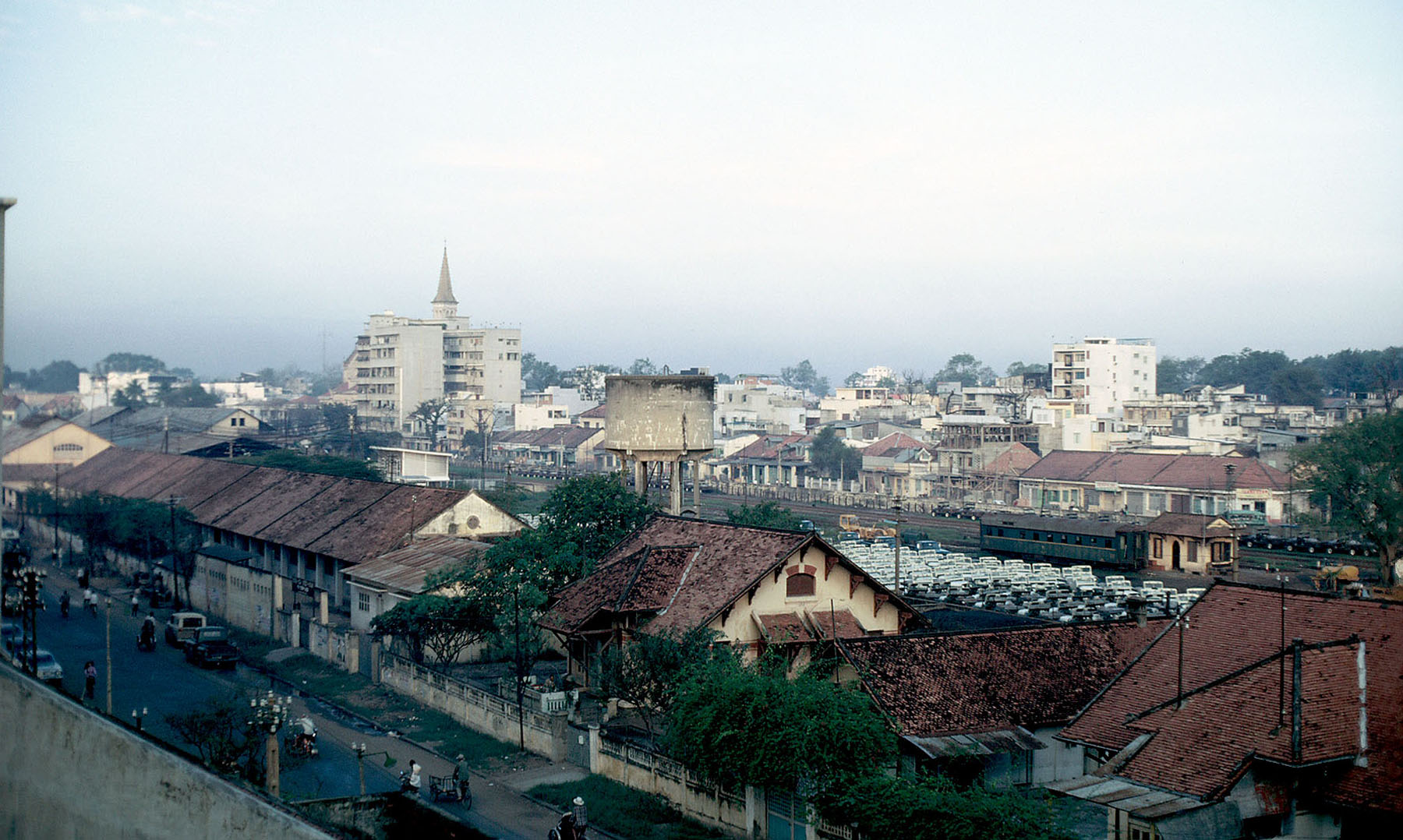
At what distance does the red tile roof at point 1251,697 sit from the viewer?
1683 centimetres

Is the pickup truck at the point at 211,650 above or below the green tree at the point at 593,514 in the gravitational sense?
below

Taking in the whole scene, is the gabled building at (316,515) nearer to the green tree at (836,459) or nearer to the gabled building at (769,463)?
the gabled building at (769,463)

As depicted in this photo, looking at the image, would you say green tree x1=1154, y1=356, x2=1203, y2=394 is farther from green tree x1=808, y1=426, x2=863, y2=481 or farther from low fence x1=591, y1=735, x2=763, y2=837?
low fence x1=591, y1=735, x2=763, y2=837

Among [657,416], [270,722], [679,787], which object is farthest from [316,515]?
[679,787]

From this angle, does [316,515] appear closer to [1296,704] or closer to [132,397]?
[132,397]

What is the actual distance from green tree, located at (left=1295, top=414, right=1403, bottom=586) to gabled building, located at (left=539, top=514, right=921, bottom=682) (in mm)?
28064

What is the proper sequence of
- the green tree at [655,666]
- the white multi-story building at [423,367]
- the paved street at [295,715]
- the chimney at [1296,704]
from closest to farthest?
1. the chimney at [1296,704]
2. the paved street at [295,715]
3. the green tree at [655,666]
4. the white multi-story building at [423,367]

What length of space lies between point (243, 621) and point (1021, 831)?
1329 inches

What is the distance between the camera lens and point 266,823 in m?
11.4

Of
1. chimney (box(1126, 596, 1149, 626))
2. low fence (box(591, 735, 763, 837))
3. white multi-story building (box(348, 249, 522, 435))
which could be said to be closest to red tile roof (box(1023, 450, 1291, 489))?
chimney (box(1126, 596, 1149, 626))

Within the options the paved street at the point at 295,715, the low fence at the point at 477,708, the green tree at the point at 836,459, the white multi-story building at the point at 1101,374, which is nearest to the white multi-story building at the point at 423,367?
the green tree at the point at 836,459

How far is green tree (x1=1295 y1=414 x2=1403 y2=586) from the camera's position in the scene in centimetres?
4809

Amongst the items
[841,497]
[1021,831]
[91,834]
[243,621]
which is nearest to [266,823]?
[91,834]

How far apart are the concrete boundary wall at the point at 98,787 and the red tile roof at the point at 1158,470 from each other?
2757 inches
